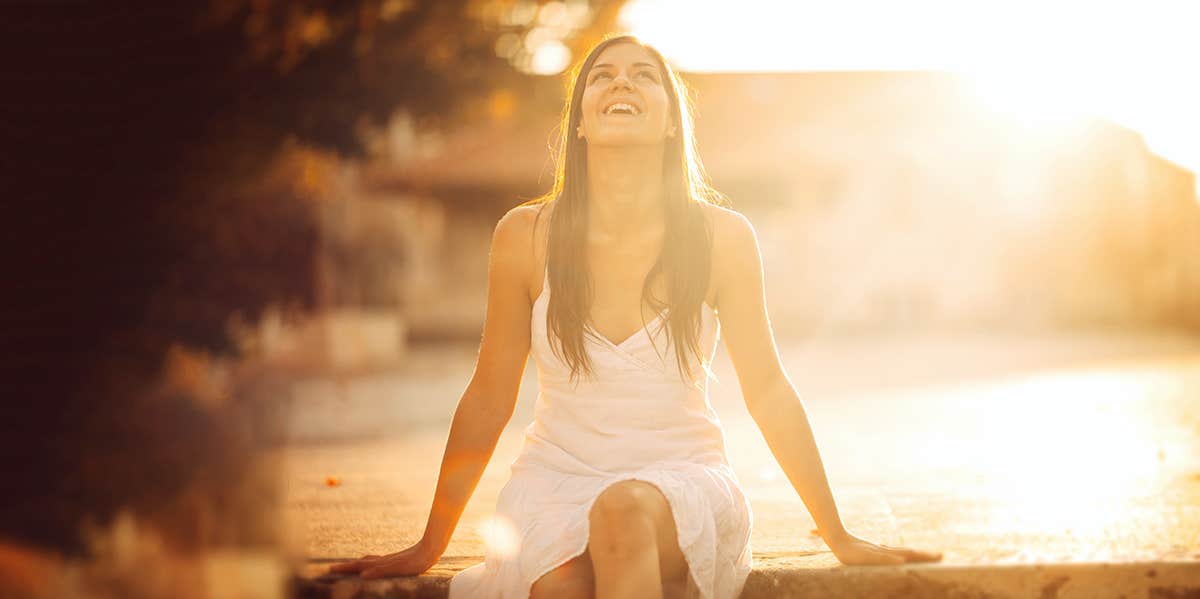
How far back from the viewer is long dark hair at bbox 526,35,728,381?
307 cm

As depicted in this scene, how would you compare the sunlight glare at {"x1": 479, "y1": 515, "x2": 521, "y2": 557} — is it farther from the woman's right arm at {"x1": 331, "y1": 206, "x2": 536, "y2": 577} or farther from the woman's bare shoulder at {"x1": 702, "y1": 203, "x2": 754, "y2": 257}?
the woman's bare shoulder at {"x1": 702, "y1": 203, "x2": 754, "y2": 257}

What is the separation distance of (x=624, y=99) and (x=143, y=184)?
527cm

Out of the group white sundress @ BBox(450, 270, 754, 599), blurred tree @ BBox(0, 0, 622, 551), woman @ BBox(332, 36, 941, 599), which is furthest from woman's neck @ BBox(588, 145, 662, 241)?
blurred tree @ BBox(0, 0, 622, 551)

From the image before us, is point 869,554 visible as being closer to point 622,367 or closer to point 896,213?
point 622,367

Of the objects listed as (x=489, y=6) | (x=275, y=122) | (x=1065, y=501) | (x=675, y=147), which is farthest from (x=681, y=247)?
(x=489, y=6)

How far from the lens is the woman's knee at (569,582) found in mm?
2719

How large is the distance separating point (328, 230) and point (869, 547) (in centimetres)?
1570

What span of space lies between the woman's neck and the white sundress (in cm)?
27

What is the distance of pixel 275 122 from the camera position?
934cm

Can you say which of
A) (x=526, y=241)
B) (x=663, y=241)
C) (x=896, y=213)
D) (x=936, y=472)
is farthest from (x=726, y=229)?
(x=896, y=213)

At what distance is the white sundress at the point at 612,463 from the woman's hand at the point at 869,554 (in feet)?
0.76

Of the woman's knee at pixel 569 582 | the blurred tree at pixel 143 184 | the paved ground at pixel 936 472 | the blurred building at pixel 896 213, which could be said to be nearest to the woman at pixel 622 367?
the woman's knee at pixel 569 582

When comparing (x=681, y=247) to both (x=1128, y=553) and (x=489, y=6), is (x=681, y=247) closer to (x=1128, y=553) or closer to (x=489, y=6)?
(x=1128, y=553)

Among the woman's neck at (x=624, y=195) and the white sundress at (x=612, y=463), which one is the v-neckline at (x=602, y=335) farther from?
the woman's neck at (x=624, y=195)
